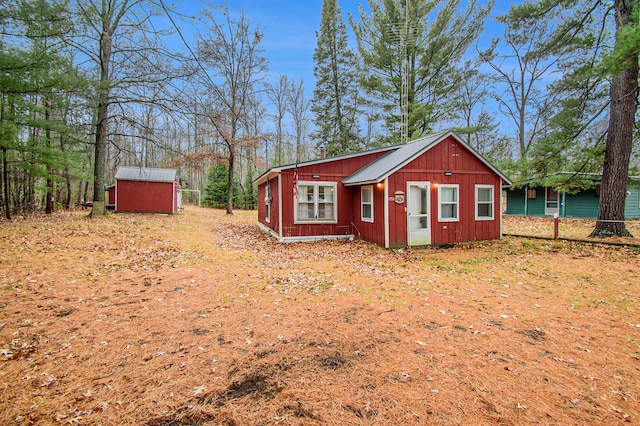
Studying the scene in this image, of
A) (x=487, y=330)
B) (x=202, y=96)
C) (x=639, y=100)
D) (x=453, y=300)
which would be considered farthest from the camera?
(x=639, y=100)

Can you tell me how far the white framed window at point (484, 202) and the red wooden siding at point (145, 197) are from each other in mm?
19330

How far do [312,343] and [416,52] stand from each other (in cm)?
2189

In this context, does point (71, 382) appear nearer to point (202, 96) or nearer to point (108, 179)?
point (202, 96)

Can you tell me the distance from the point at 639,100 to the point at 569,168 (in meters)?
2.97

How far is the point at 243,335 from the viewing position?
388 centimetres

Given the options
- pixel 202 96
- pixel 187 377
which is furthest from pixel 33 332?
pixel 202 96

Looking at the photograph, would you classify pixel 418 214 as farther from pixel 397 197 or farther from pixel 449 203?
pixel 449 203

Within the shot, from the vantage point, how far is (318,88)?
2684 cm

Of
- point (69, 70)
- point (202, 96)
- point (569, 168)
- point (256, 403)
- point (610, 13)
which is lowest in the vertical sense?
point (256, 403)

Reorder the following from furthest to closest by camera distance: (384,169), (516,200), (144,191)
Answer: (516,200), (144,191), (384,169)

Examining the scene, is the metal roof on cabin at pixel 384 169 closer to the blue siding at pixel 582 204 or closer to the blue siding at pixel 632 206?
the blue siding at pixel 582 204

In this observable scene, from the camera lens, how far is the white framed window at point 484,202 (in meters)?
11.3

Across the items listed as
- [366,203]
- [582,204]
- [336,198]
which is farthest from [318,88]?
[582,204]

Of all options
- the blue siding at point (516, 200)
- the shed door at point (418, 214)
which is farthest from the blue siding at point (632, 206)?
the shed door at point (418, 214)
